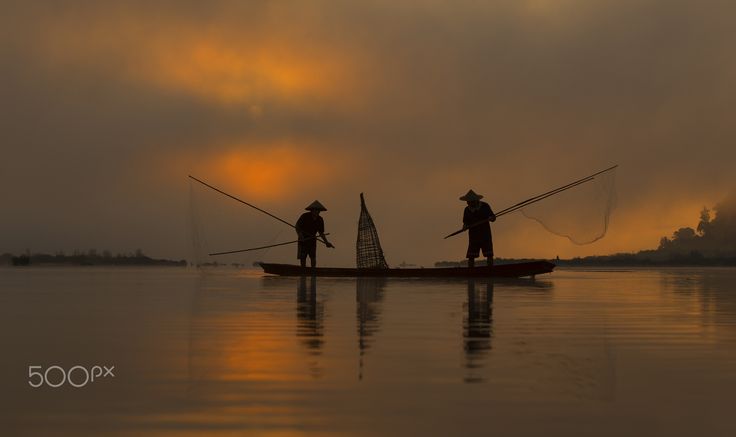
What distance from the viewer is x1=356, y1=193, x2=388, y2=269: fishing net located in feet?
124

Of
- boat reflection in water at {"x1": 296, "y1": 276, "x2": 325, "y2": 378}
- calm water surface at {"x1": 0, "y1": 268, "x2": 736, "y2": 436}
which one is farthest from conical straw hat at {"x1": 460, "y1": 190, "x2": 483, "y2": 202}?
calm water surface at {"x1": 0, "y1": 268, "x2": 736, "y2": 436}

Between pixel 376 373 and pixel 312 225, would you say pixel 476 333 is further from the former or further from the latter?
pixel 312 225

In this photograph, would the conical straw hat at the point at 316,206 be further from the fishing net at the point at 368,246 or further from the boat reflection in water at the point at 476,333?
the boat reflection in water at the point at 476,333

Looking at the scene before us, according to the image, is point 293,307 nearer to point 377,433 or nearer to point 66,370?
point 66,370

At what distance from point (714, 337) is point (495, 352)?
4071mm

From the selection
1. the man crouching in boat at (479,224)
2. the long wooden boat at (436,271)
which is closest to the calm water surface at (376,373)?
the man crouching in boat at (479,224)

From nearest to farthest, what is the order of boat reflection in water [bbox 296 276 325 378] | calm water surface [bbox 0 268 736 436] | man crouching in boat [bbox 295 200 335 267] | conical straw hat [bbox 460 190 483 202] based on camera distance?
calm water surface [bbox 0 268 736 436] < boat reflection in water [bbox 296 276 325 378] < conical straw hat [bbox 460 190 483 202] < man crouching in boat [bbox 295 200 335 267]

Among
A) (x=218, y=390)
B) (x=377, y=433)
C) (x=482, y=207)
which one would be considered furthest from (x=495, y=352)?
(x=482, y=207)

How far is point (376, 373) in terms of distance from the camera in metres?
9.06

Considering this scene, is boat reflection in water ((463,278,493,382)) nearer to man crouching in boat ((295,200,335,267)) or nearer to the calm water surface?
the calm water surface
